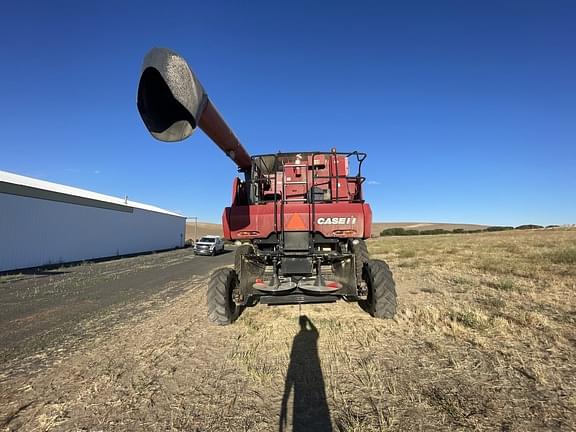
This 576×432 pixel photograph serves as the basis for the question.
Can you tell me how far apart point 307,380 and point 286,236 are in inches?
103

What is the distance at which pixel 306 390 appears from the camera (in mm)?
3539

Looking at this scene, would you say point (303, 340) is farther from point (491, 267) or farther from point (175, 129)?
point (491, 267)

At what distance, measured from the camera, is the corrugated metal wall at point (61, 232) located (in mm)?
18203

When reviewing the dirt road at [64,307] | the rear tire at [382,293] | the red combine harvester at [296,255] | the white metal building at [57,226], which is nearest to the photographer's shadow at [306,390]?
the red combine harvester at [296,255]

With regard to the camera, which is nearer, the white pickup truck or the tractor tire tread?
the tractor tire tread

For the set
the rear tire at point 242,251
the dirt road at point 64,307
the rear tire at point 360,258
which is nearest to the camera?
the dirt road at point 64,307

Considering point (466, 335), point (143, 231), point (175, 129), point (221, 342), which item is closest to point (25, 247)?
point (143, 231)

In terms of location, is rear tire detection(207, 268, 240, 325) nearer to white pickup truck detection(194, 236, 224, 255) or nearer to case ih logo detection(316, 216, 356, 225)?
case ih logo detection(316, 216, 356, 225)

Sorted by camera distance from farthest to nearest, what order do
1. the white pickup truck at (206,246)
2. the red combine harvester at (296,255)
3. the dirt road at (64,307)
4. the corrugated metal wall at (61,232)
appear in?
the white pickup truck at (206,246) < the corrugated metal wall at (61,232) < the red combine harvester at (296,255) < the dirt road at (64,307)

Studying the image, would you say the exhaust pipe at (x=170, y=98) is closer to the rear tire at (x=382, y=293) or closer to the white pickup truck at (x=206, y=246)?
the rear tire at (x=382, y=293)

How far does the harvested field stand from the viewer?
3023 mm

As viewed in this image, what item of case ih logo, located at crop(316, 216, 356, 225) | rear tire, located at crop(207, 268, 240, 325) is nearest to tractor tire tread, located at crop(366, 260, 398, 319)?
case ih logo, located at crop(316, 216, 356, 225)

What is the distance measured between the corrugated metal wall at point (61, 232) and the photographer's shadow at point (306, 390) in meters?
19.5

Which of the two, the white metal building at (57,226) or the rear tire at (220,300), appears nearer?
the rear tire at (220,300)
